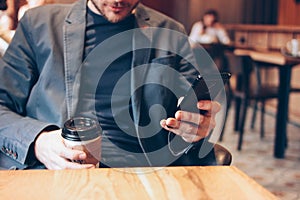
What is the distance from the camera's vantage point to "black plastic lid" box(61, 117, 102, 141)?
0.83 m

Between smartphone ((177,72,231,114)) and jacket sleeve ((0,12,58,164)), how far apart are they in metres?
0.42

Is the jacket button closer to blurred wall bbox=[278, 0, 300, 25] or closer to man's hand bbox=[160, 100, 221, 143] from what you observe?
man's hand bbox=[160, 100, 221, 143]

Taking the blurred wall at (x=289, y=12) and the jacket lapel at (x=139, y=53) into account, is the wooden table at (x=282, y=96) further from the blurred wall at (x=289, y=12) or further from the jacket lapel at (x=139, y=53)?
the blurred wall at (x=289, y=12)

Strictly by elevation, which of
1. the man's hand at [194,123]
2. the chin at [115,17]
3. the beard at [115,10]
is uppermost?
the beard at [115,10]

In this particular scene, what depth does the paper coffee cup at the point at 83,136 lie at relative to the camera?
2.72 ft

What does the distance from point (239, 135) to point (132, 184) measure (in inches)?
111

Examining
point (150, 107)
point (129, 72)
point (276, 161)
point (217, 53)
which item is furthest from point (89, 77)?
point (217, 53)

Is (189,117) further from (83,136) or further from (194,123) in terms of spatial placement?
(83,136)

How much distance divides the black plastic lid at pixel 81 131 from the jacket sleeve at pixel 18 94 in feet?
0.92

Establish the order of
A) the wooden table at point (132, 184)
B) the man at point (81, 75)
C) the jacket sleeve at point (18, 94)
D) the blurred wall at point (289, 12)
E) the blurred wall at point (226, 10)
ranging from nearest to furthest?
the wooden table at point (132, 184) < the jacket sleeve at point (18, 94) < the man at point (81, 75) < the blurred wall at point (289, 12) < the blurred wall at point (226, 10)

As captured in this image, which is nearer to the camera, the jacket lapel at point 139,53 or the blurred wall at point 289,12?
the jacket lapel at point 139,53

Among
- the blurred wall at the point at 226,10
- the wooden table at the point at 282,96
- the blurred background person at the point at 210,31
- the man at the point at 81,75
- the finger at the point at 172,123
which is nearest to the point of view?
the finger at the point at 172,123

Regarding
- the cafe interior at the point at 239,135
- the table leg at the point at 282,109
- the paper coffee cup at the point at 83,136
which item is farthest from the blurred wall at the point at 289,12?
the paper coffee cup at the point at 83,136

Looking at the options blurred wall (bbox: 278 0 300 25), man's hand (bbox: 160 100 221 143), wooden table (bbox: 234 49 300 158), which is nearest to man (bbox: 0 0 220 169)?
man's hand (bbox: 160 100 221 143)
